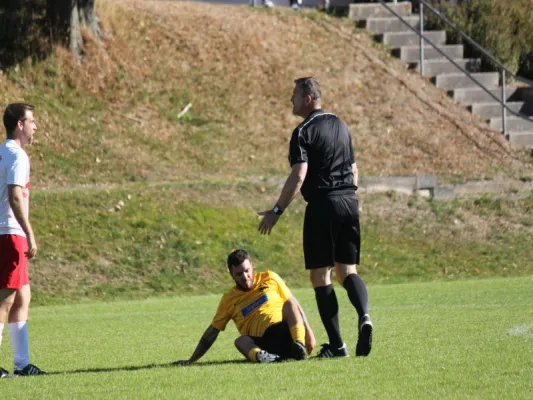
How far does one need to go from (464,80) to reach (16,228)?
21.0 m

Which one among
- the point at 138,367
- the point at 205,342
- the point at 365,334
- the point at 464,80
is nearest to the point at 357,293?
the point at 365,334

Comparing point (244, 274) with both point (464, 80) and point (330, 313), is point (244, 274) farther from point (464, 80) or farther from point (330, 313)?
point (464, 80)

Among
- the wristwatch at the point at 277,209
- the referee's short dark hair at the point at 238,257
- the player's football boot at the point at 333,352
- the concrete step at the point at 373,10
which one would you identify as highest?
the wristwatch at the point at 277,209

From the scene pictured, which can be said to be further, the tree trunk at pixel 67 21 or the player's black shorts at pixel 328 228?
the tree trunk at pixel 67 21

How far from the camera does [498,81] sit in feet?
94.7

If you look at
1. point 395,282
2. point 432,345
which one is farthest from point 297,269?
point 432,345

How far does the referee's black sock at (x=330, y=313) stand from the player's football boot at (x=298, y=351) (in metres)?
0.28

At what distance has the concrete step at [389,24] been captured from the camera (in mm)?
30234

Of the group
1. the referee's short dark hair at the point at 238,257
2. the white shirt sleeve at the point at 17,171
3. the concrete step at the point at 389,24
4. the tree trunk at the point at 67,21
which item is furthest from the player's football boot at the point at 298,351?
the concrete step at the point at 389,24

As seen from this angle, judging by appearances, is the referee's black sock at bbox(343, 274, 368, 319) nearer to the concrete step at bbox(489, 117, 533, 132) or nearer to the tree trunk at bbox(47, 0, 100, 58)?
the tree trunk at bbox(47, 0, 100, 58)

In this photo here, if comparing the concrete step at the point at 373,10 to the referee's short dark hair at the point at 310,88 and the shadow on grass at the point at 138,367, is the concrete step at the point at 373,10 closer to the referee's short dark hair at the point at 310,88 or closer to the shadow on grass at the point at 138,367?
the referee's short dark hair at the point at 310,88

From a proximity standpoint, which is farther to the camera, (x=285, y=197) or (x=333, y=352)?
(x=333, y=352)

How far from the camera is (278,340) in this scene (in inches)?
361

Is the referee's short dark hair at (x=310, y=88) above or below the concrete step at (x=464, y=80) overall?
above
